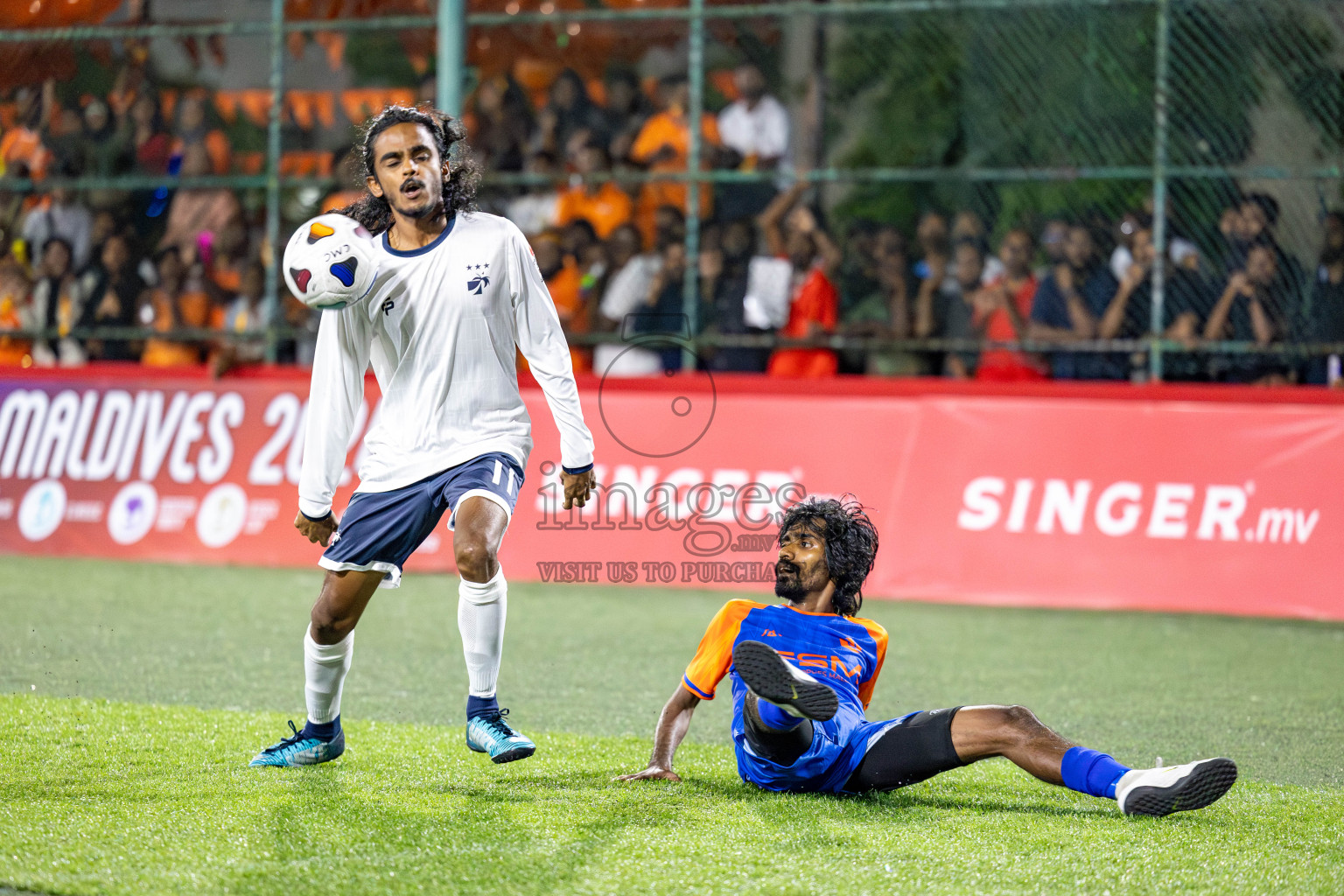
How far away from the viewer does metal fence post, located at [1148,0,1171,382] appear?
9.83 m

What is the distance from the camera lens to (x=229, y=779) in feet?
15.2

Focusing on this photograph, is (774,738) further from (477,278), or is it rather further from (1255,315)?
(1255,315)

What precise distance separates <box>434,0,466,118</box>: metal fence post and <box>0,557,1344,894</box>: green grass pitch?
415 cm

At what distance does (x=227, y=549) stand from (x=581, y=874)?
730 centimetres

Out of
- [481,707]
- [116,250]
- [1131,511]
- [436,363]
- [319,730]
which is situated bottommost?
[319,730]

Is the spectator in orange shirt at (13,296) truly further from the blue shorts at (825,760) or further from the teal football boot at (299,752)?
the blue shorts at (825,760)

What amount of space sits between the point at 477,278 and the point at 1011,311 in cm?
596

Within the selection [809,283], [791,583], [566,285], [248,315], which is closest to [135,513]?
[248,315]

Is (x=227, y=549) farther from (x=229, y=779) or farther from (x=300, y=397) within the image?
(x=229, y=779)

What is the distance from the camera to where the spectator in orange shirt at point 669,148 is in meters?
11.1

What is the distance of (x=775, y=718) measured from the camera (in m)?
4.29

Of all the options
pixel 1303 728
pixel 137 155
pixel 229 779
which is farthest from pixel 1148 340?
pixel 137 155

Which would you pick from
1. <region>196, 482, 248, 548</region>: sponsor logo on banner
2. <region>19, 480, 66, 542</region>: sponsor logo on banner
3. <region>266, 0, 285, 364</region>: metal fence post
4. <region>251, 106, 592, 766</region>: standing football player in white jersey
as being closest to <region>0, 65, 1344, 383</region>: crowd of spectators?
<region>266, 0, 285, 364</region>: metal fence post

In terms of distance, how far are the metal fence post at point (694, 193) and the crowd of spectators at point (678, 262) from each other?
0.05 metres
